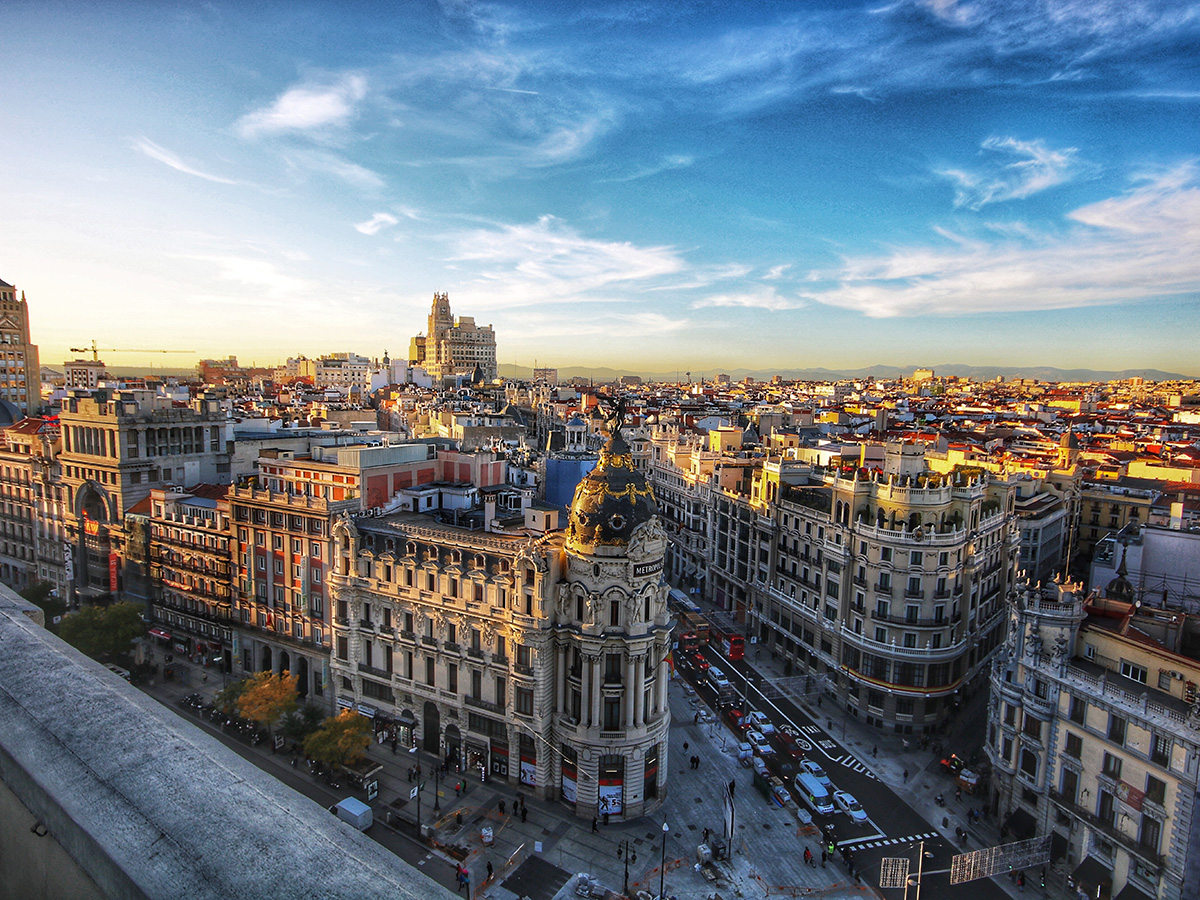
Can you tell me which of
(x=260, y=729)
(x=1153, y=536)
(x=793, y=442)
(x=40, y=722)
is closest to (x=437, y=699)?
(x=260, y=729)

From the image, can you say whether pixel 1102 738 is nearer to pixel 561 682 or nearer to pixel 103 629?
pixel 561 682

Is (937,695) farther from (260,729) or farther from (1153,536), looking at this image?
(260,729)

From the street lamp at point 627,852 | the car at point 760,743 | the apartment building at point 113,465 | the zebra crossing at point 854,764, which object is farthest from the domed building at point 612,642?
the apartment building at point 113,465

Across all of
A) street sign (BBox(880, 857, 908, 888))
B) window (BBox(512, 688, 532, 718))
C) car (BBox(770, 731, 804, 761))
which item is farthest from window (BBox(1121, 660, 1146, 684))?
window (BBox(512, 688, 532, 718))

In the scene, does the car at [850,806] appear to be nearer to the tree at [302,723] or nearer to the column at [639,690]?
the column at [639,690]

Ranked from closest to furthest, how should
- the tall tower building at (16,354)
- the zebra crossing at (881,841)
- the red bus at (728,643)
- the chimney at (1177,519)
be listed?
the zebra crossing at (881,841) → the chimney at (1177,519) → the red bus at (728,643) → the tall tower building at (16,354)
